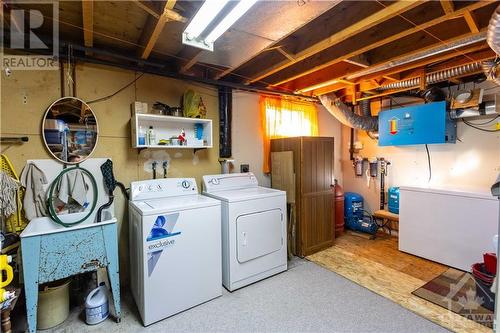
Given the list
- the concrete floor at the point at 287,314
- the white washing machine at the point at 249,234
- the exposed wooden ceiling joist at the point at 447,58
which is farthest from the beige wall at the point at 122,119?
the exposed wooden ceiling joist at the point at 447,58

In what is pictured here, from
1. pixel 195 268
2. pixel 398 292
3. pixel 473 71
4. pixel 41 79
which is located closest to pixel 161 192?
pixel 195 268

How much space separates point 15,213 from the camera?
2064 mm

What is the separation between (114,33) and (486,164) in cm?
461

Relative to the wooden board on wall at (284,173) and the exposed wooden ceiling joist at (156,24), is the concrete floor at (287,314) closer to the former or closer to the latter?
the wooden board on wall at (284,173)

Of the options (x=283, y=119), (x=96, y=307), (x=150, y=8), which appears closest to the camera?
(x=150, y=8)

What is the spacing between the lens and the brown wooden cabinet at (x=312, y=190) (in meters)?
3.29

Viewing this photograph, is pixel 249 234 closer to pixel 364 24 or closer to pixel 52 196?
pixel 52 196

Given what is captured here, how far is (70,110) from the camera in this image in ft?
7.58

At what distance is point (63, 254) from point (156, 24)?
192 centimetres

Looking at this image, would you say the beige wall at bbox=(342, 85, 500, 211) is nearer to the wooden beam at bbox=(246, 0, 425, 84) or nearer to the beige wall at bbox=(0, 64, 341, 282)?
the beige wall at bbox=(0, 64, 341, 282)

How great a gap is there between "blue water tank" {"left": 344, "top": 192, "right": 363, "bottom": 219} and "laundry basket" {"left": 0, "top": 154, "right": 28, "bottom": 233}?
4422mm

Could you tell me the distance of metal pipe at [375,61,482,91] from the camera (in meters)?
2.58

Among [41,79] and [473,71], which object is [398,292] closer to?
[473,71]

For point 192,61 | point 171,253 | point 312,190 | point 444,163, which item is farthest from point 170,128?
point 444,163
